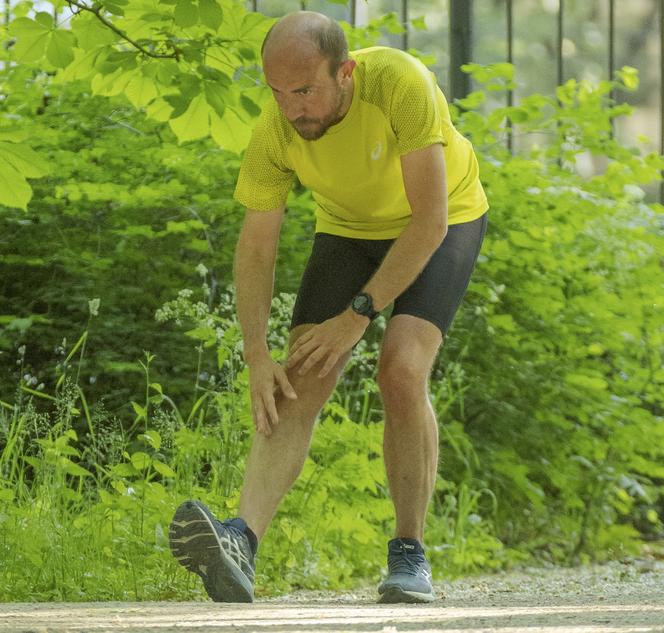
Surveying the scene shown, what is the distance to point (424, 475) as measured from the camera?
3375 millimetres

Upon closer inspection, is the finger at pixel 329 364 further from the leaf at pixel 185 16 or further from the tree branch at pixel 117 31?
the tree branch at pixel 117 31

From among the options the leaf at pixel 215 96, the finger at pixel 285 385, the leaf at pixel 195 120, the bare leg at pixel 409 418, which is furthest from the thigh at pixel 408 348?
the leaf at pixel 195 120

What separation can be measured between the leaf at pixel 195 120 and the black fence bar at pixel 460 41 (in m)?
4.07

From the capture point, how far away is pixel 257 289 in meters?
3.40

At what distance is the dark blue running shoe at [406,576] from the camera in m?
3.23

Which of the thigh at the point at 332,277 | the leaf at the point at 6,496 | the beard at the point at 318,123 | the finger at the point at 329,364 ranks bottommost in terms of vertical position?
the leaf at the point at 6,496

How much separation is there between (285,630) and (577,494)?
4.39 meters

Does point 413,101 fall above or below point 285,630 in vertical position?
above

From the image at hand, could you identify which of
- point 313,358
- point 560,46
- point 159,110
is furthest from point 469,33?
point 313,358

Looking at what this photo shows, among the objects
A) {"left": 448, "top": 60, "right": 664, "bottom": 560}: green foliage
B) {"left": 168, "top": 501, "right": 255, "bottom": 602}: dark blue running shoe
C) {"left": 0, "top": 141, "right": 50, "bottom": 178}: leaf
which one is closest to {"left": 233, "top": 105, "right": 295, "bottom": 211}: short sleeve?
{"left": 0, "top": 141, "right": 50, "bottom": 178}: leaf

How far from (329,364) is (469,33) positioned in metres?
5.40

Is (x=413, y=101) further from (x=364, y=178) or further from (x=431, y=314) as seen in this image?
(x=431, y=314)

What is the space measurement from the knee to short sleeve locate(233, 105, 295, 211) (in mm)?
540

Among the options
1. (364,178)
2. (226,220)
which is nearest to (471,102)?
(226,220)
